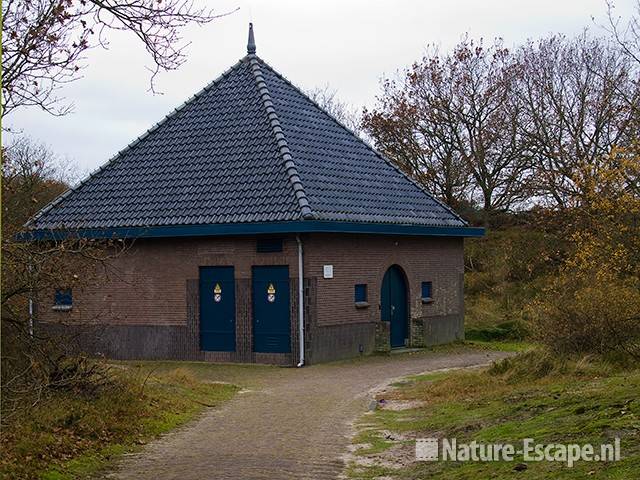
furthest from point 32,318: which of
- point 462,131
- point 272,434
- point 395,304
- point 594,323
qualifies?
point 462,131

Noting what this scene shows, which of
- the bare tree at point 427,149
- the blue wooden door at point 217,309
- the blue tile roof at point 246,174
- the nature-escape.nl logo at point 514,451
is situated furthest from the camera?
the bare tree at point 427,149

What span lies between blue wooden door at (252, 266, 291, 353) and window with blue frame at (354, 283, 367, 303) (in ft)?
7.64

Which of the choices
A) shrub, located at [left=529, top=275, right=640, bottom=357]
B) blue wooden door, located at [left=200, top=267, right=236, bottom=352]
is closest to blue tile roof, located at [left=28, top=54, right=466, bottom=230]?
blue wooden door, located at [left=200, top=267, right=236, bottom=352]

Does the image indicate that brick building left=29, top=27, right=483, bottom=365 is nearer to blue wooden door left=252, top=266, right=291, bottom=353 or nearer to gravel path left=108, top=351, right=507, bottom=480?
blue wooden door left=252, top=266, right=291, bottom=353

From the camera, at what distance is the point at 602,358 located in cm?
1513

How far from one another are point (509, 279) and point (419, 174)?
631 centimetres

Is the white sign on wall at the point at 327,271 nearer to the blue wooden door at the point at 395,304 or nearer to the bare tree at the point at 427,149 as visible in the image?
the blue wooden door at the point at 395,304

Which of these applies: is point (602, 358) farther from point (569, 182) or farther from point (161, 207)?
point (569, 182)

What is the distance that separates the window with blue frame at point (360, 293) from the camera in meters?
23.0

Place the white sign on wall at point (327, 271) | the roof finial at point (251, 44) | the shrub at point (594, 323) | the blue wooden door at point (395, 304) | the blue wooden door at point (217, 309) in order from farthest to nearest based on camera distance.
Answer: the roof finial at point (251, 44), the blue wooden door at point (395, 304), the blue wooden door at point (217, 309), the white sign on wall at point (327, 271), the shrub at point (594, 323)

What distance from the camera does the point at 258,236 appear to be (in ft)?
71.1

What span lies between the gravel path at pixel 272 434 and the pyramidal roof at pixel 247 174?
4489mm

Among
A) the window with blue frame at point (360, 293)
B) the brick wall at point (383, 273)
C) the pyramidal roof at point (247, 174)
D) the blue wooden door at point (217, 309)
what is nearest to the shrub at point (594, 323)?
the brick wall at point (383, 273)

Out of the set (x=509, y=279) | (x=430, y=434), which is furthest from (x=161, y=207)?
(x=509, y=279)
